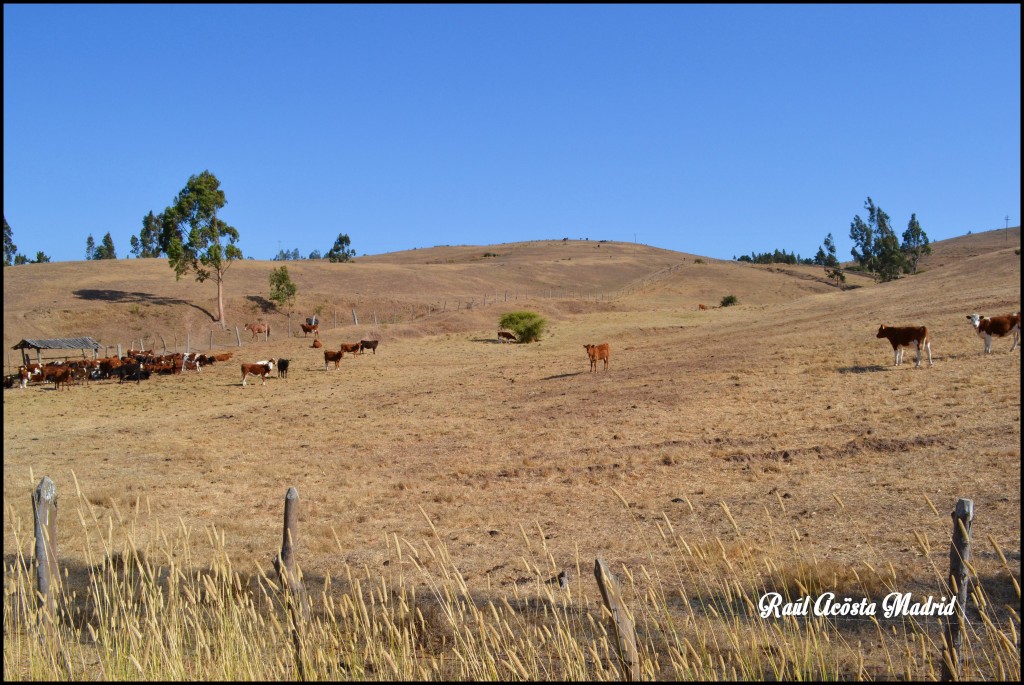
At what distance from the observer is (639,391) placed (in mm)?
25172

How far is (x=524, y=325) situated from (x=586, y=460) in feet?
95.2

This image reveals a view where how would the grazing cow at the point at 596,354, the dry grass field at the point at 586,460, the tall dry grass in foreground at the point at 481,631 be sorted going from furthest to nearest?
the grazing cow at the point at 596,354 → the dry grass field at the point at 586,460 → the tall dry grass in foreground at the point at 481,631

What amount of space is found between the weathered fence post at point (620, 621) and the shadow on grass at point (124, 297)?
68.7 meters

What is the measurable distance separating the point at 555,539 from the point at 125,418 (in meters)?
21.6

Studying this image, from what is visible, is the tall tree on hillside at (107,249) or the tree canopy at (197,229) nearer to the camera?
the tree canopy at (197,229)

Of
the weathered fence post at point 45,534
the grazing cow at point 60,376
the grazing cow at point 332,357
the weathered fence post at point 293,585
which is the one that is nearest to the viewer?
the weathered fence post at point 293,585

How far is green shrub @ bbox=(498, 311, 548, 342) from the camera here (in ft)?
150

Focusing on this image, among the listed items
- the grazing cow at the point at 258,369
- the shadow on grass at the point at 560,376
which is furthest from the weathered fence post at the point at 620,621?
the grazing cow at the point at 258,369

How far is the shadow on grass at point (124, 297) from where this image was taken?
7081cm

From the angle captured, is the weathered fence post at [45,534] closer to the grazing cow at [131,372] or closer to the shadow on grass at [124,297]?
the grazing cow at [131,372]

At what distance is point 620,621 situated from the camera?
5.09 meters

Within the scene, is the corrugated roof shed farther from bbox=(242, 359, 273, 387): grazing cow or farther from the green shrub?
the green shrub

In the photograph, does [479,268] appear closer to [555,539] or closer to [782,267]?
[782,267]

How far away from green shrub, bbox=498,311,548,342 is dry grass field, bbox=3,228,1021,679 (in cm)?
195
